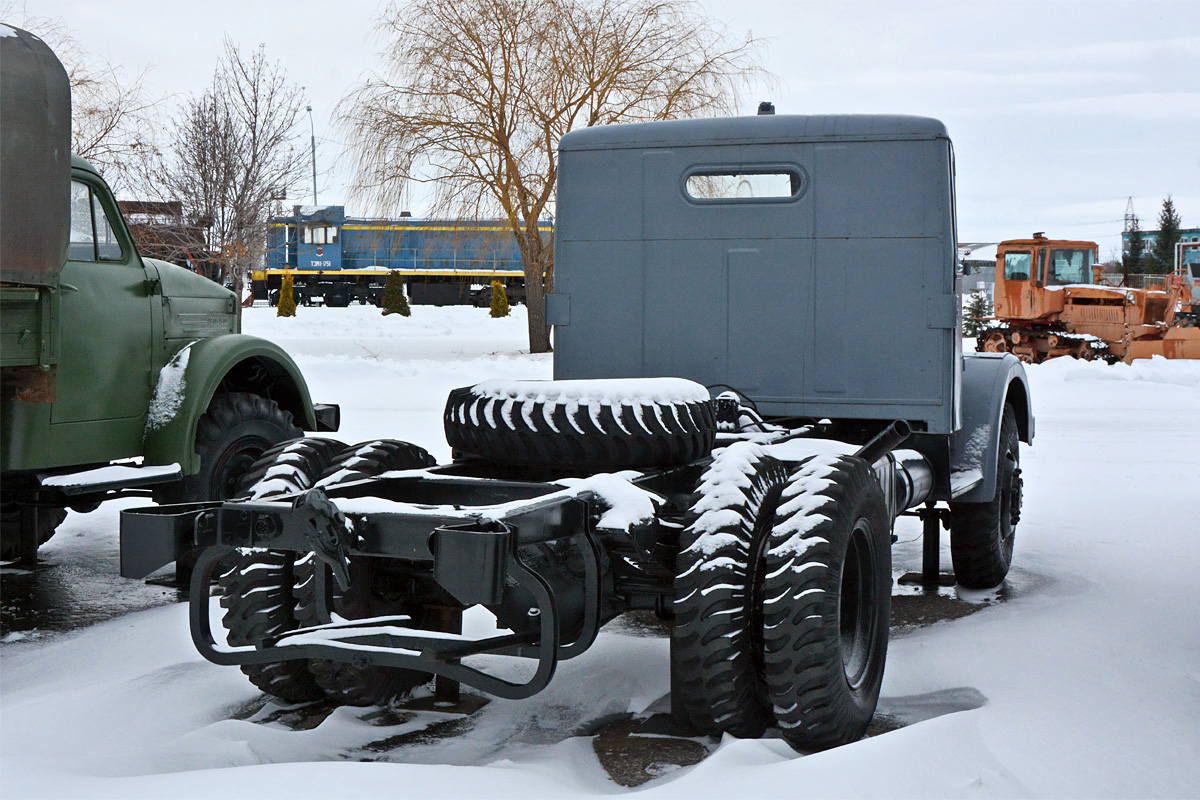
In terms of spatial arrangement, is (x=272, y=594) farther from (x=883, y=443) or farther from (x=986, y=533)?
(x=986, y=533)

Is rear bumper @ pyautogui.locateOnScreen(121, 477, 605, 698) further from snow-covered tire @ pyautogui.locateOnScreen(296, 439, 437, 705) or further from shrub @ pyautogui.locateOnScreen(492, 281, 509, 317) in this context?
shrub @ pyautogui.locateOnScreen(492, 281, 509, 317)

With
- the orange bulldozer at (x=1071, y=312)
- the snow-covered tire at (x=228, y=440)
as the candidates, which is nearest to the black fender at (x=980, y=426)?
the snow-covered tire at (x=228, y=440)

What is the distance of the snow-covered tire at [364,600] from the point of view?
12.0 ft

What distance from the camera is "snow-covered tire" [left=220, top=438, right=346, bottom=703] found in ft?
12.5

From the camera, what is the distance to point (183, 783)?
3.09 m

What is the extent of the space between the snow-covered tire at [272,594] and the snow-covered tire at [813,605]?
5.06 ft

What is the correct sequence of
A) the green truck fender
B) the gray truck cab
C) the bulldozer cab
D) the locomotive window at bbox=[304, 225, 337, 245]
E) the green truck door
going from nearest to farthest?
1. the gray truck cab
2. the green truck door
3. the green truck fender
4. the bulldozer cab
5. the locomotive window at bbox=[304, 225, 337, 245]

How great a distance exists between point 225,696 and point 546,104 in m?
18.6

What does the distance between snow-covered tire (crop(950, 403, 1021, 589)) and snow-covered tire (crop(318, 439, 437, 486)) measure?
2999 millimetres

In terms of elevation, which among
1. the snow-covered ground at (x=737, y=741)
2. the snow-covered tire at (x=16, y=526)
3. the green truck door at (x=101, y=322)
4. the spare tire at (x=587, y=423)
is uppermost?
the green truck door at (x=101, y=322)

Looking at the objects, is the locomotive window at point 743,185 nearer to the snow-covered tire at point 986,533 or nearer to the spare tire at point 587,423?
the spare tire at point 587,423

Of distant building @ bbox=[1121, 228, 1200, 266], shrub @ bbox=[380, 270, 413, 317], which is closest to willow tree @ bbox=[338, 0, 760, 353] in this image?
shrub @ bbox=[380, 270, 413, 317]

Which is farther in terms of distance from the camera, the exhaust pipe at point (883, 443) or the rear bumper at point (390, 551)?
the exhaust pipe at point (883, 443)

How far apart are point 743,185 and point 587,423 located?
1998 millimetres
